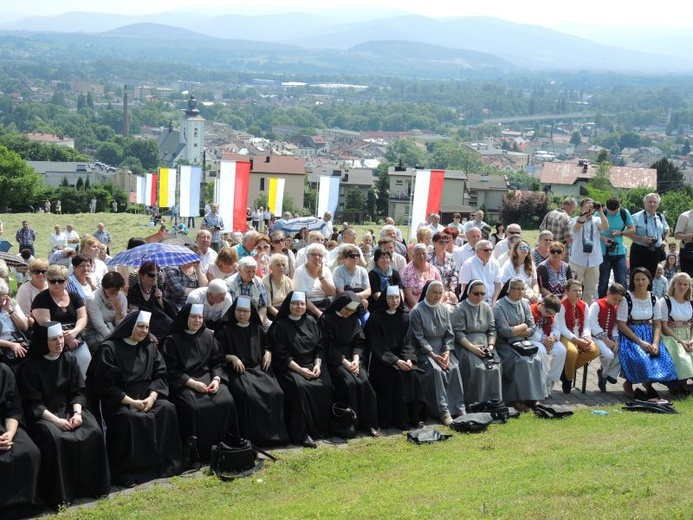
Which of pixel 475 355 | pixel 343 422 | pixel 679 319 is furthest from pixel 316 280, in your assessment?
pixel 679 319

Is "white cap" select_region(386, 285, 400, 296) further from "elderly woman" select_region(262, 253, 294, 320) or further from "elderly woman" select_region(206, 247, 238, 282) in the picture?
"elderly woman" select_region(206, 247, 238, 282)

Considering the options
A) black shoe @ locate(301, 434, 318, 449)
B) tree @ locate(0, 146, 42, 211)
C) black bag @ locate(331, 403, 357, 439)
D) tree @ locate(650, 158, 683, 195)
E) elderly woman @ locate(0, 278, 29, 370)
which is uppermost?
elderly woman @ locate(0, 278, 29, 370)

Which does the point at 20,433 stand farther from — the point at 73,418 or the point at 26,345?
the point at 26,345

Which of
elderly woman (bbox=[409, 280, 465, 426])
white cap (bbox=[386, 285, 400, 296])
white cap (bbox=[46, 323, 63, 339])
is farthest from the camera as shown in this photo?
white cap (bbox=[386, 285, 400, 296])

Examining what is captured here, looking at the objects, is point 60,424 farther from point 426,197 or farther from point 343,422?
point 426,197

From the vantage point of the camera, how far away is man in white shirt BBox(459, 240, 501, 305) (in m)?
11.7

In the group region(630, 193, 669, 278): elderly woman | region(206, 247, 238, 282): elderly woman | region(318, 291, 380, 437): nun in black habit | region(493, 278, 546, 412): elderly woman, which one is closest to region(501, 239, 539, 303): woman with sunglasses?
region(493, 278, 546, 412): elderly woman

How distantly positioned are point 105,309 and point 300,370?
6.63 ft

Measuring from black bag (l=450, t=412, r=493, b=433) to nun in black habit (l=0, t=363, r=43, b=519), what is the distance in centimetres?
414

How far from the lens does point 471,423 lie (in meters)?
9.55

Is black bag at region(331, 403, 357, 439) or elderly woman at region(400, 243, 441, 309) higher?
elderly woman at region(400, 243, 441, 309)

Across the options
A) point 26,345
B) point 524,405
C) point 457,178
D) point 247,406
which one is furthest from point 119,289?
point 457,178

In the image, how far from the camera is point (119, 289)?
362 inches

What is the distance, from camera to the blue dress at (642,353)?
11117 millimetres
